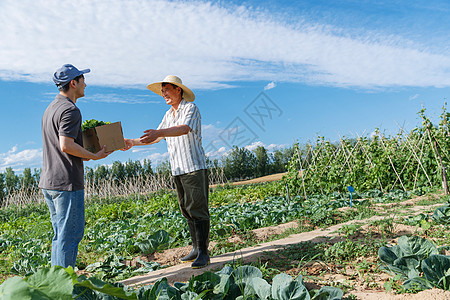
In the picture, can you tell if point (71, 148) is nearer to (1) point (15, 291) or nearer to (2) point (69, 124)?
(2) point (69, 124)

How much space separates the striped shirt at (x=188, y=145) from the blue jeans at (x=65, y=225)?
937 millimetres

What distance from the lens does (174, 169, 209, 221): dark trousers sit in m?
3.09

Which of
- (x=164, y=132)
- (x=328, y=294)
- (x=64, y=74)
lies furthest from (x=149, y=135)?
(x=328, y=294)

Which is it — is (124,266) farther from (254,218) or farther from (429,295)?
(429,295)

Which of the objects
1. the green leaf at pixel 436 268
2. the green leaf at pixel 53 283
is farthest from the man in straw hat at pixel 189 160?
the green leaf at pixel 53 283

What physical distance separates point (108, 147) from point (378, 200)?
5.62 metres

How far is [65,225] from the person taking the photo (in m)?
2.46

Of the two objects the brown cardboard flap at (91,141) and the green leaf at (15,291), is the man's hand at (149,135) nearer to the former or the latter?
the brown cardboard flap at (91,141)

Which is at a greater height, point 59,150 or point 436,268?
point 59,150

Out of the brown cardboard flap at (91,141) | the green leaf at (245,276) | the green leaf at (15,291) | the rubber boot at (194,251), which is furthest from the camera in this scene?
the rubber boot at (194,251)

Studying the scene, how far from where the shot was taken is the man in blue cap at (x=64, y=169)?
2.47 metres

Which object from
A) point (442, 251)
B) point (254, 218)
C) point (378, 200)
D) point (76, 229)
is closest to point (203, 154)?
point (76, 229)

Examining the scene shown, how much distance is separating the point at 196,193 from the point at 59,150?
119 centimetres

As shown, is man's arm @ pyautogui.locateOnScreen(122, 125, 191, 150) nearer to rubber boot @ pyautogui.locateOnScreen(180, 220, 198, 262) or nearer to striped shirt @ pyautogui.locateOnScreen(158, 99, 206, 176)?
striped shirt @ pyautogui.locateOnScreen(158, 99, 206, 176)
